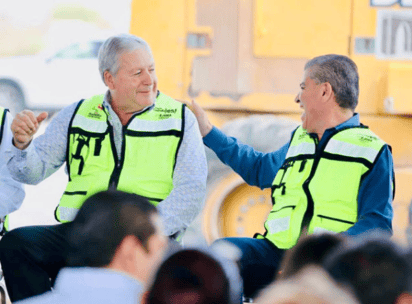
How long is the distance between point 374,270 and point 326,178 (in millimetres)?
1247

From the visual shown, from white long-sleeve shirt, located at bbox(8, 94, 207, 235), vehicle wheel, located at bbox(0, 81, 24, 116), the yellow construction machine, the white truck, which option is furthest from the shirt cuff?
vehicle wheel, located at bbox(0, 81, 24, 116)

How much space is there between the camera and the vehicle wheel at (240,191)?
14.3ft

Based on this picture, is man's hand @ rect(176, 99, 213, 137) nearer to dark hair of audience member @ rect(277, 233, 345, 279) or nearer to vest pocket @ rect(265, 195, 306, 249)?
vest pocket @ rect(265, 195, 306, 249)

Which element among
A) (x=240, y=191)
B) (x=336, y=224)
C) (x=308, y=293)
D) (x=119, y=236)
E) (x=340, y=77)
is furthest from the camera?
(x=240, y=191)

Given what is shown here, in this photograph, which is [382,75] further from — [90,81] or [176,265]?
[176,265]

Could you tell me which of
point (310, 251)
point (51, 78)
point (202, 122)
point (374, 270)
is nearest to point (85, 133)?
point (202, 122)

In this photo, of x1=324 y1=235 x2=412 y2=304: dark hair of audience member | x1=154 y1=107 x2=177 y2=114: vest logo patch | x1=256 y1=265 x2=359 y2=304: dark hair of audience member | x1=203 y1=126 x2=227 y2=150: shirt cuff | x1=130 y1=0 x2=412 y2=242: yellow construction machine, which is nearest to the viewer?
x1=256 y1=265 x2=359 y2=304: dark hair of audience member

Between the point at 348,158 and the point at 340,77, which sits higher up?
the point at 340,77

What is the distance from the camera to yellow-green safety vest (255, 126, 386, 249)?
285cm

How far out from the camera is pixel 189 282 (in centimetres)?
152

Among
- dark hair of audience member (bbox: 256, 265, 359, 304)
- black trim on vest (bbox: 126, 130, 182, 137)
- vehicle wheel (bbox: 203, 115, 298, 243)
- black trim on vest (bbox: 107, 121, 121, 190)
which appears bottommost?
vehicle wheel (bbox: 203, 115, 298, 243)

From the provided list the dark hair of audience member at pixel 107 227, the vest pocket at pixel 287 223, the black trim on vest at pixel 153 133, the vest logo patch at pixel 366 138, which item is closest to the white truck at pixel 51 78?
the black trim on vest at pixel 153 133

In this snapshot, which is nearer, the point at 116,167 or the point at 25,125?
the point at 25,125

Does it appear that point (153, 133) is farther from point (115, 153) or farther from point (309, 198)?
point (309, 198)
